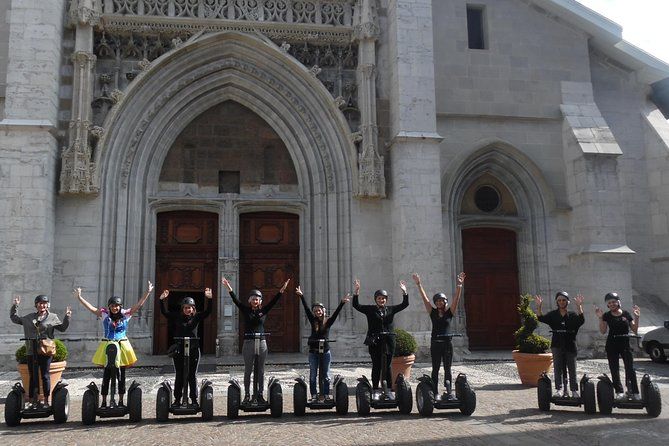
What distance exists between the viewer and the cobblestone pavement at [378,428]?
6.23 m

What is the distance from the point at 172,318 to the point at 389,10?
10529 mm

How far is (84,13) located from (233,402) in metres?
10.5

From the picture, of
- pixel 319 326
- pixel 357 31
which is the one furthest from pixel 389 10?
pixel 319 326

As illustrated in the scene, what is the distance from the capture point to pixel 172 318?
750 centimetres

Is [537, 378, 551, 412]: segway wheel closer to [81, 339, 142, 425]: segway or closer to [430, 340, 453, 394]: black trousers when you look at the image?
[430, 340, 453, 394]: black trousers

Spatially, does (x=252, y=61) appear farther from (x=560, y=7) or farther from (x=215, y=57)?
(x=560, y=7)

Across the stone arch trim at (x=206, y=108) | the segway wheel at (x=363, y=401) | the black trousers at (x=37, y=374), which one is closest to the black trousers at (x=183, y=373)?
the black trousers at (x=37, y=374)

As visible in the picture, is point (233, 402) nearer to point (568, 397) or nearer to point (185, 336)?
point (185, 336)

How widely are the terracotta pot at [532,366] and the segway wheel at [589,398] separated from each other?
243cm

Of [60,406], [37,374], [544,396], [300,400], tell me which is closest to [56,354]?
[37,374]

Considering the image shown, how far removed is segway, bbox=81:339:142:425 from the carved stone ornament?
940 cm

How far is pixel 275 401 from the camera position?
7379 mm

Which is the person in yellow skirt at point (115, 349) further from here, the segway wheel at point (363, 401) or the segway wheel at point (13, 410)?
the segway wheel at point (363, 401)

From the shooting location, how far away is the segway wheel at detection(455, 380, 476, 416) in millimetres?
7402
